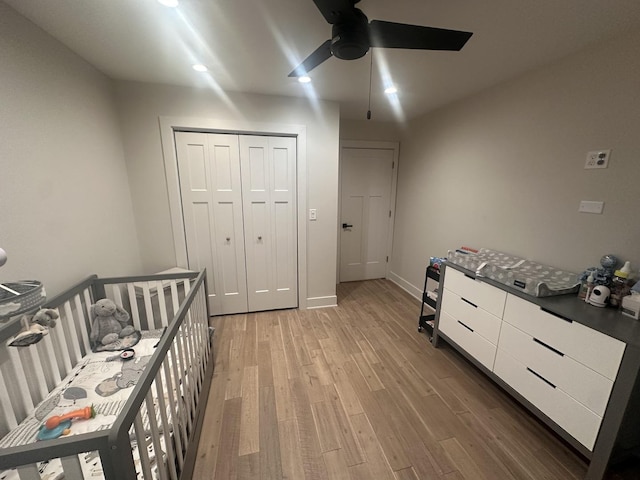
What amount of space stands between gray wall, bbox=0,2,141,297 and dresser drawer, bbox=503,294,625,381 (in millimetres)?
2802

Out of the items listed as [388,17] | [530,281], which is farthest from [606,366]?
[388,17]

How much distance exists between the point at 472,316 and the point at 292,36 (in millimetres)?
2271

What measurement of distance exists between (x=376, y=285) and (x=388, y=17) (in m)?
3.10

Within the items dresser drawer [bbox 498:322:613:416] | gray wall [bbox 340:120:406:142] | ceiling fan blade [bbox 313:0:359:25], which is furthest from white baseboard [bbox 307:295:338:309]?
ceiling fan blade [bbox 313:0:359:25]

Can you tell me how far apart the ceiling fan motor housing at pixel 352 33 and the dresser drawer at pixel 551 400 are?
6.58 feet

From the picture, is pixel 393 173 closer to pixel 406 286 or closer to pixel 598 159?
pixel 406 286

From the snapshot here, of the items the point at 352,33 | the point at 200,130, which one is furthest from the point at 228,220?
the point at 352,33

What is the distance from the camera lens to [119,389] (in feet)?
4.72

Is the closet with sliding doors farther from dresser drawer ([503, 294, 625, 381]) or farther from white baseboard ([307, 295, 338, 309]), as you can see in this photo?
dresser drawer ([503, 294, 625, 381])

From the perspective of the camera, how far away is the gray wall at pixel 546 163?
1.47 m

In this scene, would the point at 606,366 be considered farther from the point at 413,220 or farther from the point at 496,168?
the point at 413,220

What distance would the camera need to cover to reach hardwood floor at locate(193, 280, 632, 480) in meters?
1.36

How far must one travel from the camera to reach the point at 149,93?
2.25 metres

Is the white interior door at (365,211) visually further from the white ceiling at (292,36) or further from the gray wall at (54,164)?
the gray wall at (54,164)
